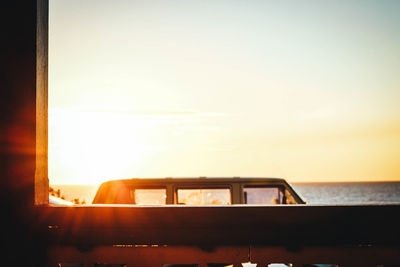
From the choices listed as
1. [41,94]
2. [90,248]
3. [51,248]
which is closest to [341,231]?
[90,248]

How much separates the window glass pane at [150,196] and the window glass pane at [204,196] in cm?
25

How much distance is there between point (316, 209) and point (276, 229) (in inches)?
8.3

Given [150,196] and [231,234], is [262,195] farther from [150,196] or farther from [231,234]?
[231,234]

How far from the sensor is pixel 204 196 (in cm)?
581

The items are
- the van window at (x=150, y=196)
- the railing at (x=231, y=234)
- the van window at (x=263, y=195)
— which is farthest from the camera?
the van window at (x=263, y=195)

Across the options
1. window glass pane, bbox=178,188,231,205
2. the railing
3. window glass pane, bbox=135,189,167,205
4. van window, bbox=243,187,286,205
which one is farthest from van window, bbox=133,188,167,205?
the railing

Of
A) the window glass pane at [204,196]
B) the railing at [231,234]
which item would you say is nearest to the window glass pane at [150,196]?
the window glass pane at [204,196]

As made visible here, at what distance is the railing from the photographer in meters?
1.83

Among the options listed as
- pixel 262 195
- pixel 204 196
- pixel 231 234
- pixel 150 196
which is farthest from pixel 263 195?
pixel 231 234

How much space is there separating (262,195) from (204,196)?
870 mm

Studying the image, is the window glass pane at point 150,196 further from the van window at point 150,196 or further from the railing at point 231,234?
the railing at point 231,234

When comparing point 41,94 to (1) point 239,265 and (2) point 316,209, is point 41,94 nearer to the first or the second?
(1) point 239,265

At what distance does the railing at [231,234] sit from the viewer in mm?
1833

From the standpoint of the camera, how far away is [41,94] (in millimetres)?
2059
